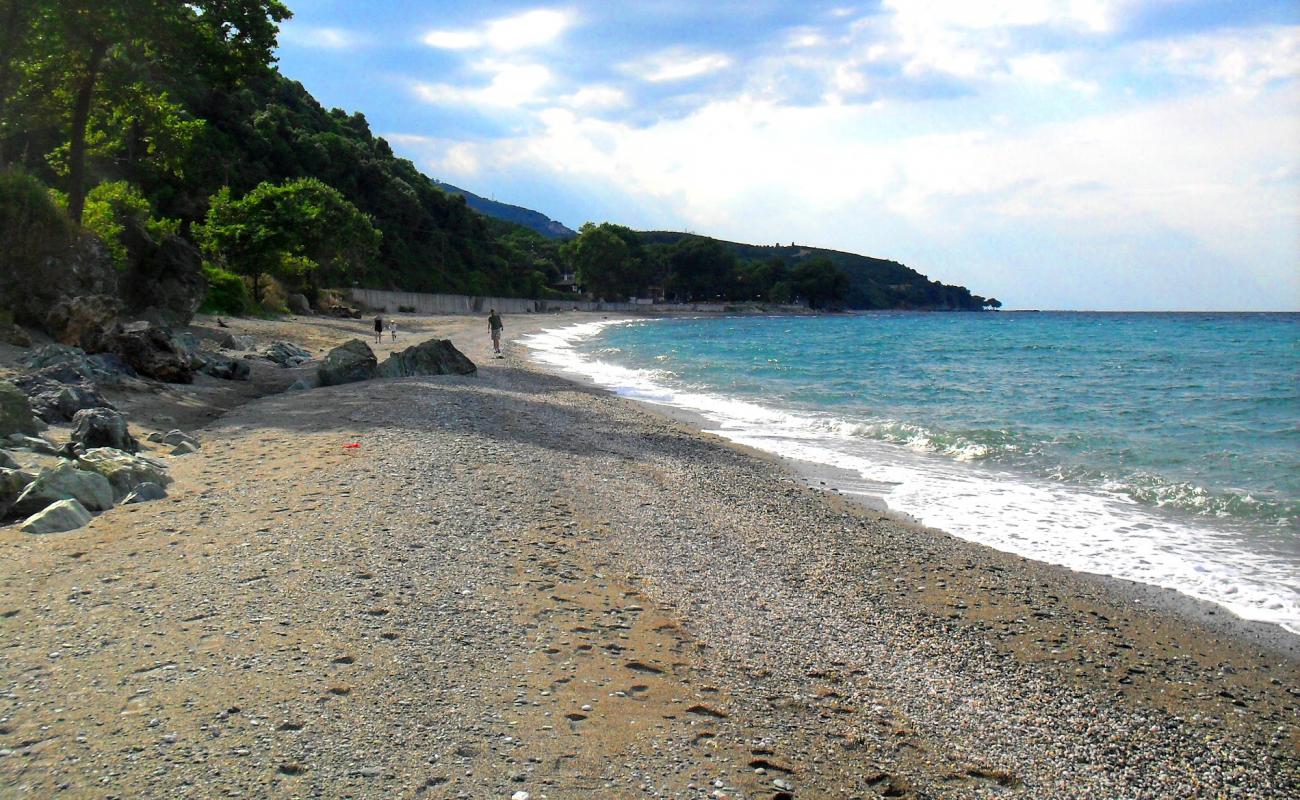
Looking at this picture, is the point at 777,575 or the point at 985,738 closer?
the point at 985,738

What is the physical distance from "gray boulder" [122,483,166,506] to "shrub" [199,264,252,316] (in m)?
26.1

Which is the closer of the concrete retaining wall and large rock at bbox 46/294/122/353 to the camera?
large rock at bbox 46/294/122/353

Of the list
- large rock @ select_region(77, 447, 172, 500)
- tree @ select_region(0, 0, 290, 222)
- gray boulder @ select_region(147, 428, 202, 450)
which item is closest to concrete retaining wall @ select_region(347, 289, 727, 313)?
tree @ select_region(0, 0, 290, 222)

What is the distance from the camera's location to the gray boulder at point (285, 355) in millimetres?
21078

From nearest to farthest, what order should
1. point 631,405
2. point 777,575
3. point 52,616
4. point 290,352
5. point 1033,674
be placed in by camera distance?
1. point 52,616
2. point 1033,674
3. point 777,575
4. point 631,405
5. point 290,352

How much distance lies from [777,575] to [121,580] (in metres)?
4.42

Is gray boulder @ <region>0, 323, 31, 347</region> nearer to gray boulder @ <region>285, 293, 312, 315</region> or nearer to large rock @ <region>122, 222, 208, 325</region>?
large rock @ <region>122, 222, 208, 325</region>

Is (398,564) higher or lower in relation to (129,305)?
lower

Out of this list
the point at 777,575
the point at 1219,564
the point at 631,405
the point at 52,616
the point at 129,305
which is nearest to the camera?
the point at 52,616

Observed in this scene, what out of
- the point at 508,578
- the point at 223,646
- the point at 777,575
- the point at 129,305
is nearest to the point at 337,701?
the point at 223,646

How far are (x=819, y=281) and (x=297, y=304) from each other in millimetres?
124984

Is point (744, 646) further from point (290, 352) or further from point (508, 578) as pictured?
point (290, 352)

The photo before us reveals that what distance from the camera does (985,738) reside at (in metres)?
4.01

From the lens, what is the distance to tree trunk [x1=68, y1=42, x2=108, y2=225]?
17.2m
